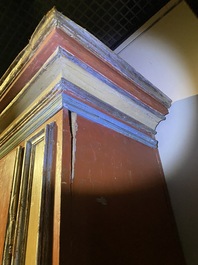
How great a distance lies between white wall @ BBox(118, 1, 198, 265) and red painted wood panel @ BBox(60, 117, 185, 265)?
4 cm

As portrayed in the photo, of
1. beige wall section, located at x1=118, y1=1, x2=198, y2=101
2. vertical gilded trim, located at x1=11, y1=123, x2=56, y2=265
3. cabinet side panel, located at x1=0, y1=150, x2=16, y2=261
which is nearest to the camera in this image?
vertical gilded trim, located at x1=11, y1=123, x2=56, y2=265

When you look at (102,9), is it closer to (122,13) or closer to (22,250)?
(122,13)

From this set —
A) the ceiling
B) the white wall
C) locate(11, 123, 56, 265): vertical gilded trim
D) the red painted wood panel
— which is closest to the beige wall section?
the white wall

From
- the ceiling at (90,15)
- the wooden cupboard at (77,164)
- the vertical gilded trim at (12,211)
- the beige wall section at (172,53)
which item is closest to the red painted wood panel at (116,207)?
the wooden cupboard at (77,164)

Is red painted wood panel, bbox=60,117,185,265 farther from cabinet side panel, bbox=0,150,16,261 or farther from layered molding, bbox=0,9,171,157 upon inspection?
cabinet side panel, bbox=0,150,16,261

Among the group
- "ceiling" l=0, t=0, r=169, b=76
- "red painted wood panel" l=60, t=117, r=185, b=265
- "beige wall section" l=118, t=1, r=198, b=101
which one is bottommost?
"red painted wood panel" l=60, t=117, r=185, b=265

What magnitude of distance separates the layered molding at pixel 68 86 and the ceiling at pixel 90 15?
23.4 inches

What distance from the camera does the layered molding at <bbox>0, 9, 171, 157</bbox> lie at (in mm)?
519

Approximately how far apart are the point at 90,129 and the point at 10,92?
0.28m

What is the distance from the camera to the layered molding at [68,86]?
519 mm

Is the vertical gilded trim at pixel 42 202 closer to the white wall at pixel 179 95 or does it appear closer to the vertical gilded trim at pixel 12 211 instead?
the vertical gilded trim at pixel 12 211

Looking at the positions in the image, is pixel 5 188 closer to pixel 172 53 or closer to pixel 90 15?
pixel 172 53

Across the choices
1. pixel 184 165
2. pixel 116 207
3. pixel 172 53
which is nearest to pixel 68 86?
pixel 116 207

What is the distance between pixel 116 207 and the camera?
1.72ft
